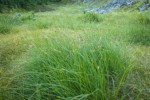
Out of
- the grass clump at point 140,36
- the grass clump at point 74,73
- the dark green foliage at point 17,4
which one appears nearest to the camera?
the grass clump at point 74,73

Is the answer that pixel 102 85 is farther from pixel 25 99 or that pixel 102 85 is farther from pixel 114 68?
pixel 25 99

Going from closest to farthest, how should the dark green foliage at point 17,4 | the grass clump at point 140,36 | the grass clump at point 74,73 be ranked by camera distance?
the grass clump at point 74,73, the grass clump at point 140,36, the dark green foliage at point 17,4

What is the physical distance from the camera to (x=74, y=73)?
2551 millimetres

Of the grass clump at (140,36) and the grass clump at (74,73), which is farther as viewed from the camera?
the grass clump at (140,36)

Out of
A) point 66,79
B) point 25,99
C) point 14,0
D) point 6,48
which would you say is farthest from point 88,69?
point 14,0

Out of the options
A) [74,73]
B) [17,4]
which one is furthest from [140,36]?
[17,4]

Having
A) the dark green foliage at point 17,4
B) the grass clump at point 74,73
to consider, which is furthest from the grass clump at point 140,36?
the dark green foliage at point 17,4

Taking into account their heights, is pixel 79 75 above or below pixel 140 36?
above

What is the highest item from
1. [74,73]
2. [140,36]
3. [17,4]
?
[74,73]

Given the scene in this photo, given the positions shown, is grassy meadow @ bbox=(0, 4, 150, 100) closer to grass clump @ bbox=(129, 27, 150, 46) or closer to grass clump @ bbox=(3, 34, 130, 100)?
grass clump @ bbox=(3, 34, 130, 100)

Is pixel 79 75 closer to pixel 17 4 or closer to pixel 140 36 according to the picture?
pixel 140 36

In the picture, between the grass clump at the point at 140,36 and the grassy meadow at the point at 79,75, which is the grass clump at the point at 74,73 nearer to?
the grassy meadow at the point at 79,75

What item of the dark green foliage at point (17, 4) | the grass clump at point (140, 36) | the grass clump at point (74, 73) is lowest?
the dark green foliage at point (17, 4)

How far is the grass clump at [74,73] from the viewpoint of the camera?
243 centimetres
